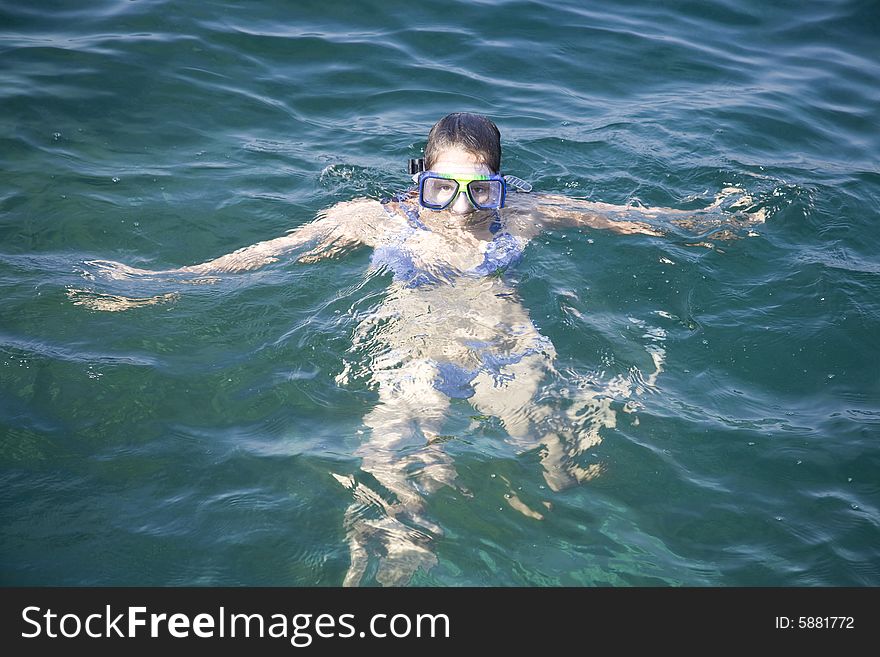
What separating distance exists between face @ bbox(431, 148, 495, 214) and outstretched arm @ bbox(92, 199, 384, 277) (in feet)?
2.02

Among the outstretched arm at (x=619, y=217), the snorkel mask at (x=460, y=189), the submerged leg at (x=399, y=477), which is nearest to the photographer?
the submerged leg at (x=399, y=477)

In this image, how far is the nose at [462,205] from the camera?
16.2ft

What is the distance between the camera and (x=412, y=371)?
436cm

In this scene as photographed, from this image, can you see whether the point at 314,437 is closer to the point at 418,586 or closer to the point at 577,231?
the point at 418,586

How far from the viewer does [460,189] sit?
4.91 metres

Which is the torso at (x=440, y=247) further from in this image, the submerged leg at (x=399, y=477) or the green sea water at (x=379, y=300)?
the submerged leg at (x=399, y=477)

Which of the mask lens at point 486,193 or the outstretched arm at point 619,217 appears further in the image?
the outstretched arm at point 619,217

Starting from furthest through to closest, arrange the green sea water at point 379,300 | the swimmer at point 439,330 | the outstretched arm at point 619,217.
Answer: the outstretched arm at point 619,217 → the swimmer at point 439,330 → the green sea water at point 379,300

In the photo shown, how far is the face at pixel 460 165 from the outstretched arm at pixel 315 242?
616mm

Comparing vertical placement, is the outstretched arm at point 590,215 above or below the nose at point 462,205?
above

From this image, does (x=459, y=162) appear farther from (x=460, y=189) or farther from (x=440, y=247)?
(x=440, y=247)

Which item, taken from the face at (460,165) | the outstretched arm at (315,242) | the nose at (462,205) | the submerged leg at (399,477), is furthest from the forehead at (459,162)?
the submerged leg at (399,477)

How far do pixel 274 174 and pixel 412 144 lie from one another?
1.37 m

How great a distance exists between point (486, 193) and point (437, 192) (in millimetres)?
317
